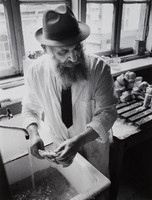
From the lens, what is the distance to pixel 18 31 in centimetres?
217

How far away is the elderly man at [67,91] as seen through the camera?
121 cm

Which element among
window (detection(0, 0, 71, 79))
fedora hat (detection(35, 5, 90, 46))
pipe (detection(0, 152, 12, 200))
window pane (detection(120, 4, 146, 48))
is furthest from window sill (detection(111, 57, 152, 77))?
pipe (detection(0, 152, 12, 200))

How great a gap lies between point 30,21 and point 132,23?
180 centimetres

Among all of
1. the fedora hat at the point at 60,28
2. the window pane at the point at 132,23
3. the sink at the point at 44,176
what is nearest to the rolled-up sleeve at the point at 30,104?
the sink at the point at 44,176

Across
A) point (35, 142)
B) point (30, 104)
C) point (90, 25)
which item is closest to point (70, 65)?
point (30, 104)

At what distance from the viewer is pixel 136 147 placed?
257cm

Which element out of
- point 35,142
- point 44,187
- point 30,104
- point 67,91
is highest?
point 67,91

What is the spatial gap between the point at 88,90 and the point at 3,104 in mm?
877

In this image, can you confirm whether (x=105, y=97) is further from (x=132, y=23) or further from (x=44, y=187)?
(x=132, y=23)

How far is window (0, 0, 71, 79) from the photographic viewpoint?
2.10 meters

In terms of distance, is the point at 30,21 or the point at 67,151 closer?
the point at 67,151

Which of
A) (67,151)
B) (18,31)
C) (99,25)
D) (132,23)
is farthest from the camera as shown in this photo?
(132,23)

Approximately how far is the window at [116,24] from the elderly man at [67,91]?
1.51 meters

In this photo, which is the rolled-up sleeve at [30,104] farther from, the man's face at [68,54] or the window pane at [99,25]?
the window pane at [99,25]
